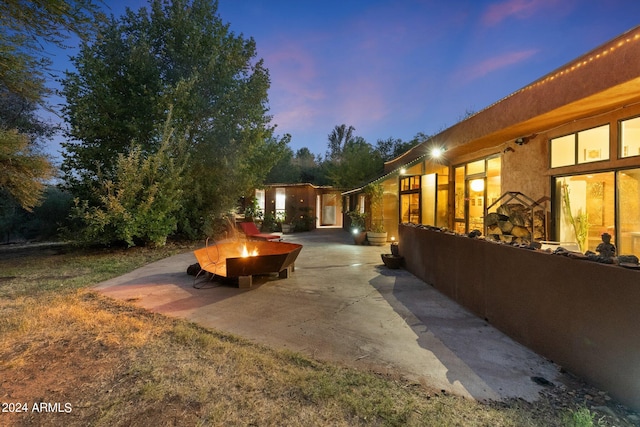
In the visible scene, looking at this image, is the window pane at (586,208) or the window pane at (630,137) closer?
the window pane at (630,137)

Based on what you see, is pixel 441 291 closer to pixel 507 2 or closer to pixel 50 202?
pixel 507 2

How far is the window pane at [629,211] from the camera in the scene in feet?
14.3

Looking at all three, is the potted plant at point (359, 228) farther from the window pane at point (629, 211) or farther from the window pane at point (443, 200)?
the window pane at point (629, 211)

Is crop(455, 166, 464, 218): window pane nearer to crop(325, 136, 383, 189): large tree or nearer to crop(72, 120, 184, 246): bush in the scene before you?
crop(72, 120, 184, 246): bush

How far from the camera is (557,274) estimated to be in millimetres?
2746

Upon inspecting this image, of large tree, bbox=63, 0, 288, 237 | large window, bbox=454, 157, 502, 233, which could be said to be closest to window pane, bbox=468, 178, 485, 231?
large window, bbox=454, 157, 502, 233

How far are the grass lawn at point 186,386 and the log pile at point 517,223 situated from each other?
4.41 meters

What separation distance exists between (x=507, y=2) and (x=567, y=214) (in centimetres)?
716

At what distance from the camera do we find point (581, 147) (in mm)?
5094

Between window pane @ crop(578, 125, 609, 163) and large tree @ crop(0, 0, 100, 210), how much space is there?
25.4 feet

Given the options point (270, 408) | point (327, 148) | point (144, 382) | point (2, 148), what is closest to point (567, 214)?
point (270, 408)

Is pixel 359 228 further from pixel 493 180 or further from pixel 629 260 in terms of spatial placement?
pixel 629 260

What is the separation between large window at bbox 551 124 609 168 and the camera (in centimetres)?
473

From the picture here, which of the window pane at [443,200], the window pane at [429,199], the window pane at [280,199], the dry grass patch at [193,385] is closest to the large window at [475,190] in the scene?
the window pane at [443,200]
